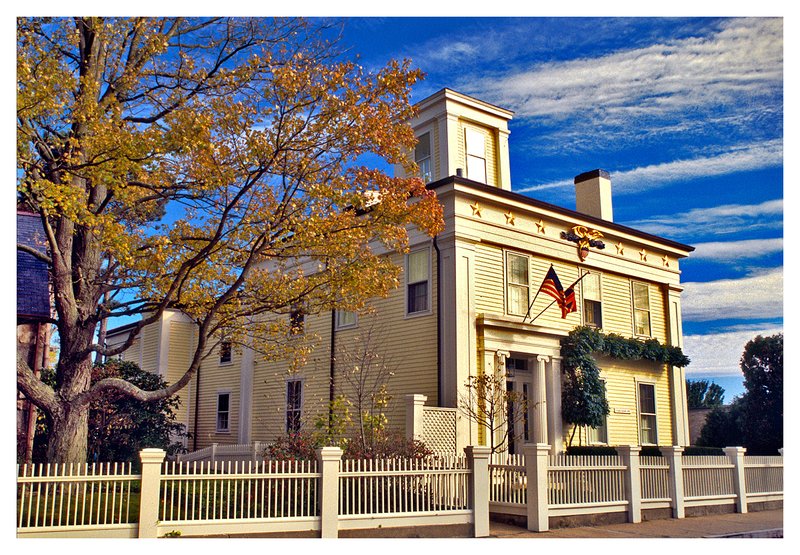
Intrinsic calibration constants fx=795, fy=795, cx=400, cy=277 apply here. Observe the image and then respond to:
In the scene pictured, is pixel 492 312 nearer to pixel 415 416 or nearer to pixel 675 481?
pixel 415 416

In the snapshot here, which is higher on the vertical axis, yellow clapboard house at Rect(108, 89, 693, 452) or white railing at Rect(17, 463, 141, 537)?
yellow clapboard house at Rect(108, 89, 693, 452)

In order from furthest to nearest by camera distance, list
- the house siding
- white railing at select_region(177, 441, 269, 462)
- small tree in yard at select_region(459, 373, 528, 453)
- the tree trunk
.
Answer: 1. white railing at select_region(177, 441, 269, 462)
2. the house siding
3. small tree in yard at select_region(459, 373, 528, 453)
4. the tree trunk

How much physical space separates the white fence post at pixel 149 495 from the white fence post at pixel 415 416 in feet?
18.1

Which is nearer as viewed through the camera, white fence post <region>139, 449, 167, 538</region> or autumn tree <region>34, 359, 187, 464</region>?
white fence post <region>139, 449, 167, 538</region>

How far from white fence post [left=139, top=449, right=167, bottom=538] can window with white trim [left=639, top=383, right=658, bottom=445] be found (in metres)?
12.4

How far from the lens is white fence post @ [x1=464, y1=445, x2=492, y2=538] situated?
35.4ft

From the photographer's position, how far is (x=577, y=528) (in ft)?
38.4

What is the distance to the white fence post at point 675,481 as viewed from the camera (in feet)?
44.2

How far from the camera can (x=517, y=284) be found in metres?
16.0

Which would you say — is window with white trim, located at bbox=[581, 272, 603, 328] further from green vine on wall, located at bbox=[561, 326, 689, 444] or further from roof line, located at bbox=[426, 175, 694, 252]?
roof line, located at bbox=[426, 175, 694, 252]

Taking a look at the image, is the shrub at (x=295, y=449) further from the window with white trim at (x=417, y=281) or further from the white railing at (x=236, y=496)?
the window with white trim at (x=417, y=281)

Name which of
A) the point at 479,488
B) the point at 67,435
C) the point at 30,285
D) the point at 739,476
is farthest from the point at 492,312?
the point at 30,285

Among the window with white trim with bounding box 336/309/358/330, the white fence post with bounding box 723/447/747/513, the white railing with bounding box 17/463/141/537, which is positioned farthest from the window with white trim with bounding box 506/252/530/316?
the white railing with bounding box 17/463/141/537
